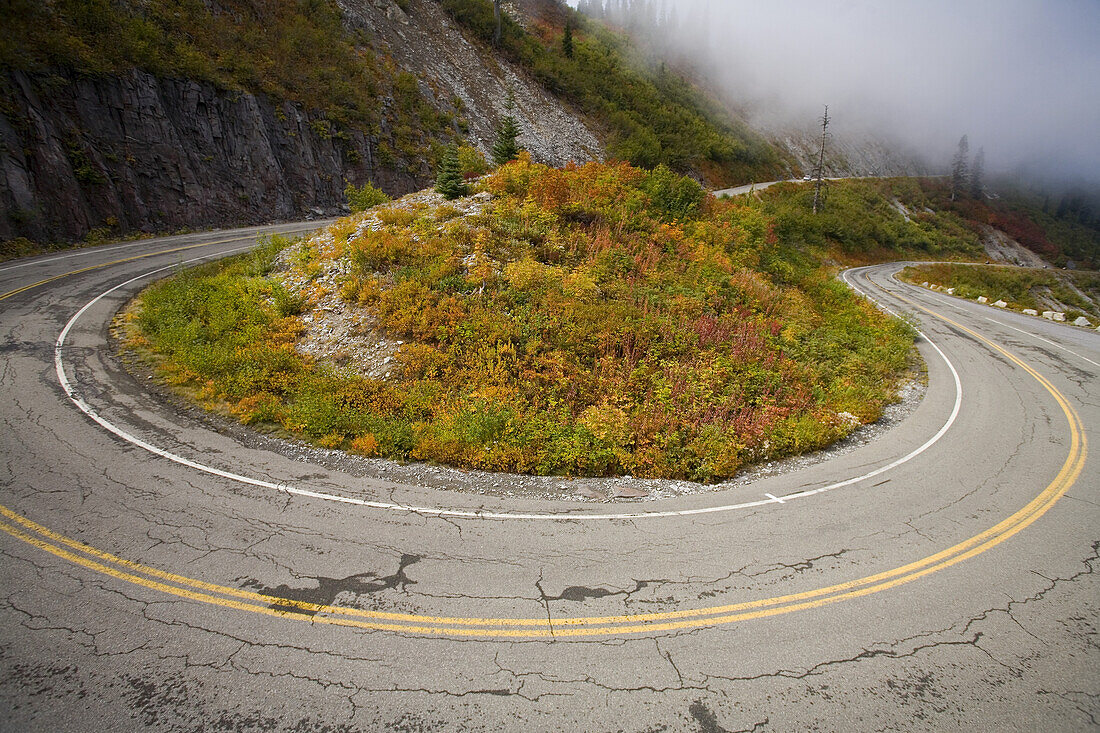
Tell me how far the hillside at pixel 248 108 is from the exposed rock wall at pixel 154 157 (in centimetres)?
6

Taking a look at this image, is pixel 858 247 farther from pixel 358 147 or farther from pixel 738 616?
pixel 738 616

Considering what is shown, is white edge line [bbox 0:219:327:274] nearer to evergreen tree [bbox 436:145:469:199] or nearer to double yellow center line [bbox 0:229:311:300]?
double yellow center line [bbox 0:229:311:300]

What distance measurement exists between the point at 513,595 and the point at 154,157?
97.3 feet

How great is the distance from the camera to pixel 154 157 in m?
22.8

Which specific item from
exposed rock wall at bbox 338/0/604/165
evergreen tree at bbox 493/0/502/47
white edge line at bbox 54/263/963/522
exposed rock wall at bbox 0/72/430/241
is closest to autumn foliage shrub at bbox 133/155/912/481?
white edge line at bbox 54/263/963/522

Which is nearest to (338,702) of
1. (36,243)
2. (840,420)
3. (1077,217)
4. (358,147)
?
(840,420)

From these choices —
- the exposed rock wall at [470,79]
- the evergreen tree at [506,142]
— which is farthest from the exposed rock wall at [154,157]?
the evergreen tree at [506,142]

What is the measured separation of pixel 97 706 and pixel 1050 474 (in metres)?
14.6

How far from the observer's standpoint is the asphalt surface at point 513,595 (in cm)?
413

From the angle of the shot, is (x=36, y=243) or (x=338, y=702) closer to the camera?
(x=338, y=702)

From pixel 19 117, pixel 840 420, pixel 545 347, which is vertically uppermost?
pixel 19 117

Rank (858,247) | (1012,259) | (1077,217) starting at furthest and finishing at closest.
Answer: (1077,217)
(1012,259)
(858,247)

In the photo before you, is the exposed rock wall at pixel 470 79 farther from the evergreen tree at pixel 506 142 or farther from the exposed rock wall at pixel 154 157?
the evergreen tree at pixel 506 142

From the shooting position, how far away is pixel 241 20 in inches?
1178
